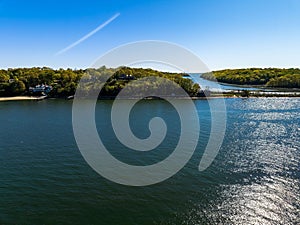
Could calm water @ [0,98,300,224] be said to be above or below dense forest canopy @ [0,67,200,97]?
below

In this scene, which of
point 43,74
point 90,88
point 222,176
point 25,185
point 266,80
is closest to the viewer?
point 25,185

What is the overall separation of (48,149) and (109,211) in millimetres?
19084

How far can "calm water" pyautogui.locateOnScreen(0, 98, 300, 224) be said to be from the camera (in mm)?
19250

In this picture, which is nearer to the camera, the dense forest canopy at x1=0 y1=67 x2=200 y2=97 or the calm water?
the calm water

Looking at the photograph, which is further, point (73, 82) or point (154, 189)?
point (73, 82)

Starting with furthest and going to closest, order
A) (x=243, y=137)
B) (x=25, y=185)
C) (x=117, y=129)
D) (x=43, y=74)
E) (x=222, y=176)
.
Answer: (x=43, y=74), (x=117, y=129), (x=243, y=137), (x=222, y=176), (x=25, y=185)

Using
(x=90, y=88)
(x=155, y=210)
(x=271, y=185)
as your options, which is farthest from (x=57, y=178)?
(x=90, y=88)

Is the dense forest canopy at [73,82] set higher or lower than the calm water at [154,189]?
higher

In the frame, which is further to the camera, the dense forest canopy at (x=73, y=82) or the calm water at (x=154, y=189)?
the dense forest canopy at (x=73, y=82)

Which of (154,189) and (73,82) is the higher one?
(73,82)

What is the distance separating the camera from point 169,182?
82.2 ft

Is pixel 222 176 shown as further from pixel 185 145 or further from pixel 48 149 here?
pixel 48 149

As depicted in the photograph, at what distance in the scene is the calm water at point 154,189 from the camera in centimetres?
1925

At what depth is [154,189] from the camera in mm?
23578
